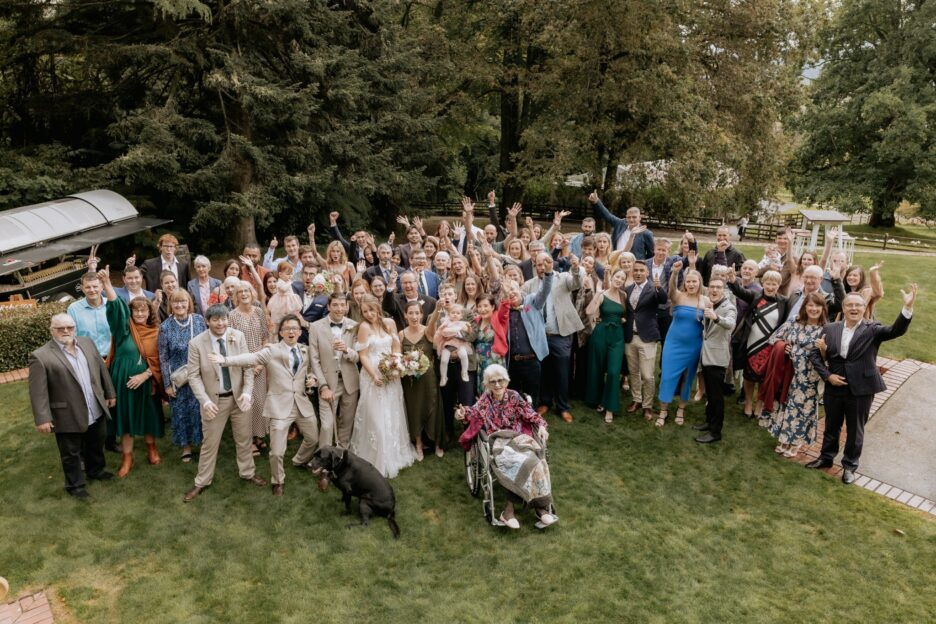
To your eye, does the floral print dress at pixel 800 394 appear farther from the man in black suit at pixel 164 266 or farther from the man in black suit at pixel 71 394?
the man in black suit at pixel 164 266

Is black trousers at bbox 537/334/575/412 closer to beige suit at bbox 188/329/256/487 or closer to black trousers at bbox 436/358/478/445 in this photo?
black trousers at bbox 436/358/478/445

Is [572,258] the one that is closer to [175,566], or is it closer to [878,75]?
[175,566]

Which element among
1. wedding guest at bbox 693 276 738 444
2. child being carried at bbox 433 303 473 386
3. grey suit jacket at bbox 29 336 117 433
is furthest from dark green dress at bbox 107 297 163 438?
wedding guest at bbox 693 276 738 444

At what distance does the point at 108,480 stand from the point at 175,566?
179 cm

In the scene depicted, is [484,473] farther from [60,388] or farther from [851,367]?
[60,388]

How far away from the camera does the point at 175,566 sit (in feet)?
16.4

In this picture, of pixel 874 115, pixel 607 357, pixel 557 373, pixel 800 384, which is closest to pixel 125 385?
pixel 557 373

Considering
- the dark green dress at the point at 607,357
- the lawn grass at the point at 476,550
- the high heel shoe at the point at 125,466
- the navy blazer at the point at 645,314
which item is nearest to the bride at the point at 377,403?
the lawn grass at the point at 476,550

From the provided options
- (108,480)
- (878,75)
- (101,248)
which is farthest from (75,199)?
(878,75)

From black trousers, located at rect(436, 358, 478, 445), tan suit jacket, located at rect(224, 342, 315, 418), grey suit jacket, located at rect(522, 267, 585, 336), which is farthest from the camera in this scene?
grey suit jacket, located at rect(522, 267, 585, 336)

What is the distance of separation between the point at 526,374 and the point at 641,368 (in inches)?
60.0

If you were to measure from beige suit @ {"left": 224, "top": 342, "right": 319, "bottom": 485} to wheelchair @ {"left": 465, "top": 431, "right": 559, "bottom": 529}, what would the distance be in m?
1.66

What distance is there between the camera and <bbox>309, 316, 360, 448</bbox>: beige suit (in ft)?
19.6

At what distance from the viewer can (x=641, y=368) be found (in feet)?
24.3
